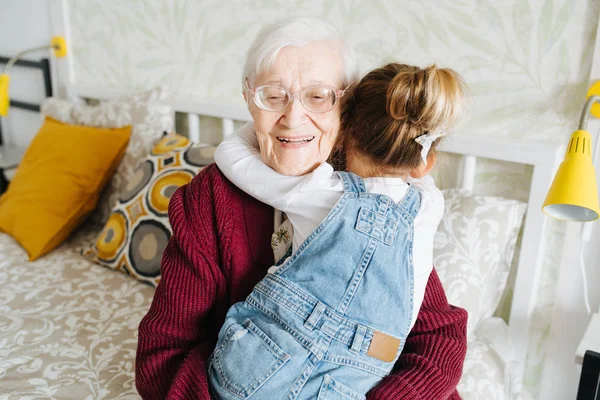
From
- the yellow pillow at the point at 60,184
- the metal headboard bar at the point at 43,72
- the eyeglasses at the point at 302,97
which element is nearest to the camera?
the eyeglasses at the point at 302,97

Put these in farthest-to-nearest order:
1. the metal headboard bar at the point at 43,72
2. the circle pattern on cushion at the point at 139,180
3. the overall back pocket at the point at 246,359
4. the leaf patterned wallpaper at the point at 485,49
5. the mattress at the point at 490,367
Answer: the metal headboard bar at the point at 43,72 → the circle pattern on cushion at the point at 139,180 → the leaf patterned wallpaper at the point at 485,49 → the mattress at the point at 490,367 → the overall back pocket at the point at 246,359

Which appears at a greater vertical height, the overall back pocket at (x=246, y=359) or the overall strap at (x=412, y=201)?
the overall strap at (x=412, y=201)

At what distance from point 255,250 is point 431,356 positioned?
14.9 inches

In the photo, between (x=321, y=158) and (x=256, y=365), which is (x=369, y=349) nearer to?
(x=256, y=365)

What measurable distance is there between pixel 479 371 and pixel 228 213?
67 cm

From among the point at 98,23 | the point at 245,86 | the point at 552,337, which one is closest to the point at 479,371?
the point at 552,337

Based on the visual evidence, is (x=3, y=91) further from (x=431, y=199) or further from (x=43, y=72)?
(x=431, y=199)

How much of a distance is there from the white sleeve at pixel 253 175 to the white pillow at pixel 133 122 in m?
0.97

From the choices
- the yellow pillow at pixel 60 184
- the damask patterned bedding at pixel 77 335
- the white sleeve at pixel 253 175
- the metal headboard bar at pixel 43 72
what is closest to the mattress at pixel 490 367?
the damask patterned bedding at pixel 77 335

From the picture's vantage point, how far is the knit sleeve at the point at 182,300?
93 centimetres

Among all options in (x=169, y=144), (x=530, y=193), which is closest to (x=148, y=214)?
(x=169, y=144)

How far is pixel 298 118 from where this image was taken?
90 centimetres

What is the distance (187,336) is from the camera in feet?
3.16

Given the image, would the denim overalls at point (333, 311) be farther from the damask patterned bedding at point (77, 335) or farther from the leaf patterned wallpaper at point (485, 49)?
the leaf patterned wallpaper at point (485, 49)
